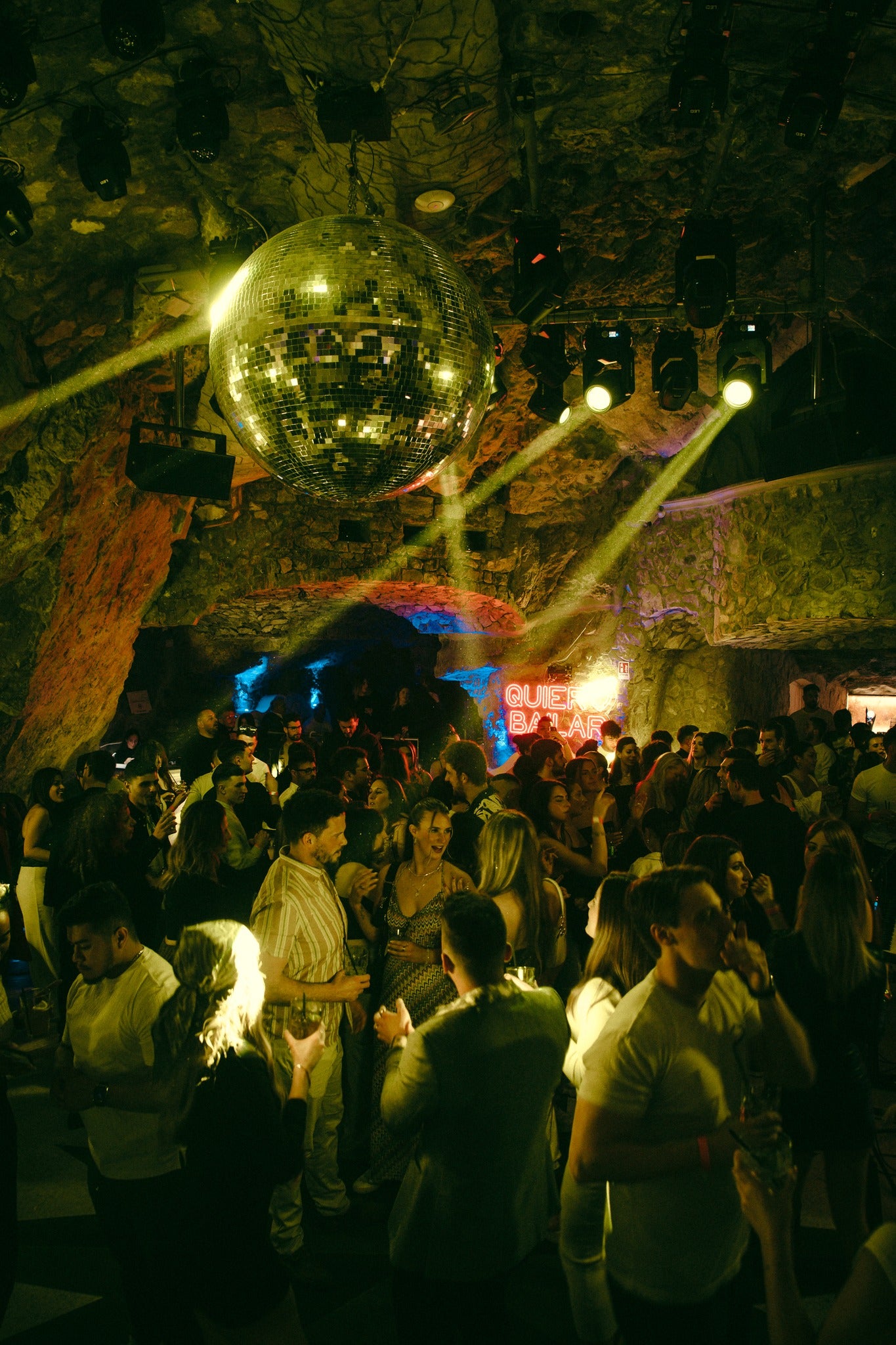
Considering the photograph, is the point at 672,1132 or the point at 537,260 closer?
the point at 672,1132

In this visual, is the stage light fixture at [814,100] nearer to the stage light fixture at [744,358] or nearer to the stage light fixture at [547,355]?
the stage light fixture at [744,358]

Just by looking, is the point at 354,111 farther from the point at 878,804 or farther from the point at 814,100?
the point at 878,804

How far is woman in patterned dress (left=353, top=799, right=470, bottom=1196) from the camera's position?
2.95 m

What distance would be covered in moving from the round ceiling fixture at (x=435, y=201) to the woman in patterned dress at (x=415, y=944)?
2655mm

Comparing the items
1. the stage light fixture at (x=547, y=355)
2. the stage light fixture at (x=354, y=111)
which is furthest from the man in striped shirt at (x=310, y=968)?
the stage light fixture at (x=547, y=355)

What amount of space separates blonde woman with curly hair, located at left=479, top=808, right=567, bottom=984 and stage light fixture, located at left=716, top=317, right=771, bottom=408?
347 cm

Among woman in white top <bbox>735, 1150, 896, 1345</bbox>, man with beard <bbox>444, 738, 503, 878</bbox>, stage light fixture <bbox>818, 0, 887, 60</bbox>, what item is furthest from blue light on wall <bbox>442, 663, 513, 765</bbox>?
woman in white top <bbox>735, 1150, 896, 1345</bbox>

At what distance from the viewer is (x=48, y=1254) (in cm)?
281

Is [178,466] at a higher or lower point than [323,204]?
lower

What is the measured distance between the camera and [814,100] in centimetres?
335

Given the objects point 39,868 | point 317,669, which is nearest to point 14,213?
point 39,868

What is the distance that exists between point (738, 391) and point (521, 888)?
12.1ft

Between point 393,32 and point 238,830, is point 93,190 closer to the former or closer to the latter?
point 393,32

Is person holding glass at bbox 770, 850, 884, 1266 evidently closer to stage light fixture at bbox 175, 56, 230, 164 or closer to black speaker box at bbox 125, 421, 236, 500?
stage light fixture at bbox 175, 56, 230, 164
